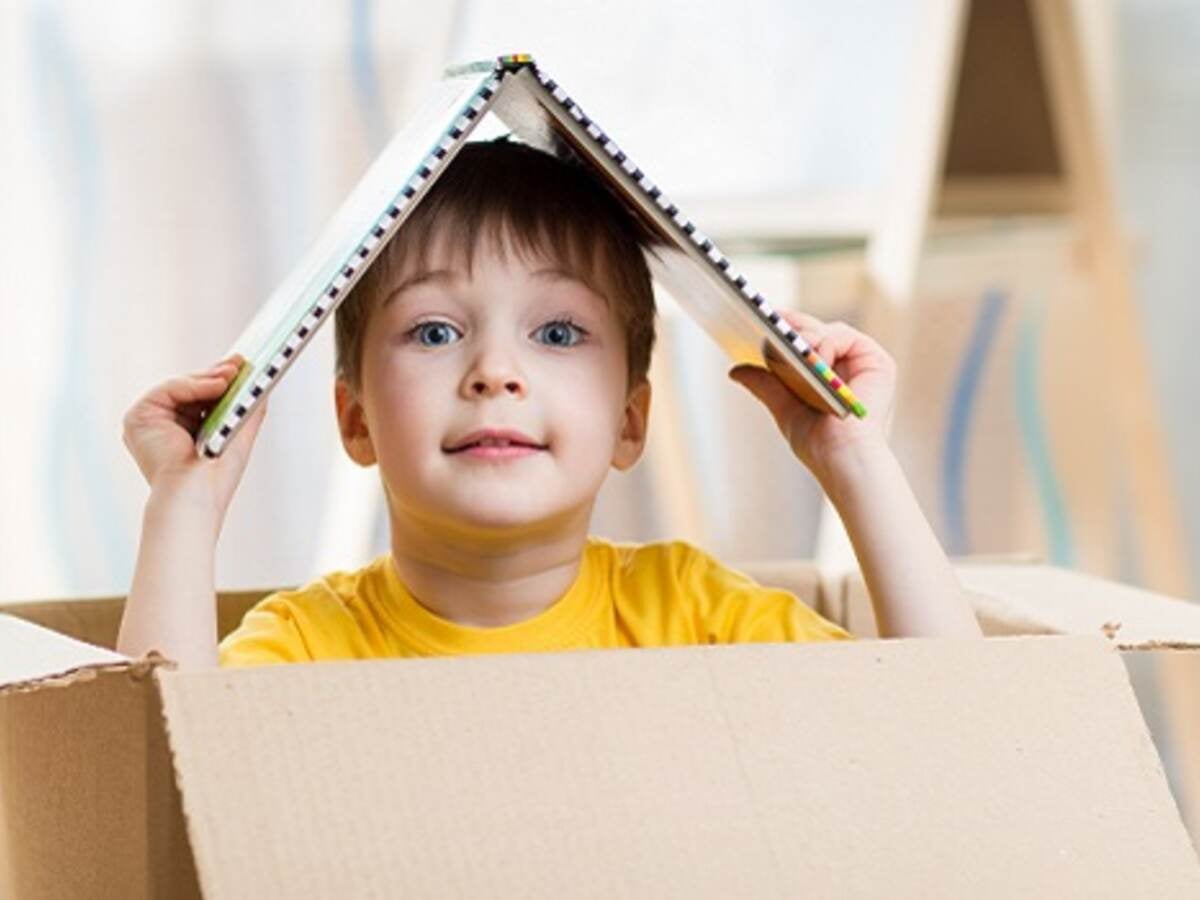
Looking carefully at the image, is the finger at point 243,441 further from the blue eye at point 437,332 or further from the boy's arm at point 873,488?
the boy's arm at point 873,488

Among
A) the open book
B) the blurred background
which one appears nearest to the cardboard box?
the open book

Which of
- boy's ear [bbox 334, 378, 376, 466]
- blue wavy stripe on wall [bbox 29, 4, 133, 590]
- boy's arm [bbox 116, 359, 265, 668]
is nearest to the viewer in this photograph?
boy's arm [bbox 116, 359, 265, 668]

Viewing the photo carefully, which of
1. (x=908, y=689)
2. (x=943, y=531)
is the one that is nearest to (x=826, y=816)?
(x=908, y=689)

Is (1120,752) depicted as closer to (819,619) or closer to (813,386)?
(813,386)

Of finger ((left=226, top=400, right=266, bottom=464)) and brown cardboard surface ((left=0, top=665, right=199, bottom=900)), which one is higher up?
finger ((left=226, top=400, right=266, bottom=464))

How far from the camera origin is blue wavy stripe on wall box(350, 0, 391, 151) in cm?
221

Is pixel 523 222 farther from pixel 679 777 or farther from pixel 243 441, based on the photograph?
pixel 679 777

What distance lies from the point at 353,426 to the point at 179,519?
0.70 ft

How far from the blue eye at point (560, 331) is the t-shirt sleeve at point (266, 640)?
0.62 feet

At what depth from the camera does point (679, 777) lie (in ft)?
2.42

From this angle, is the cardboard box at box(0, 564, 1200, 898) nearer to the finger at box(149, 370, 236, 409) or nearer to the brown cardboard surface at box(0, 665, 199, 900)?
the brown cardboard surface at box(0, 665, 199, 900)

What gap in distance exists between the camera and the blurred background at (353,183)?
200 centimetres

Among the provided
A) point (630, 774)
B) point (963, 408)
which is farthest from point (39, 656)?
point (963, 408)

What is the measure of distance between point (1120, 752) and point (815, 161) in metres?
1.56
